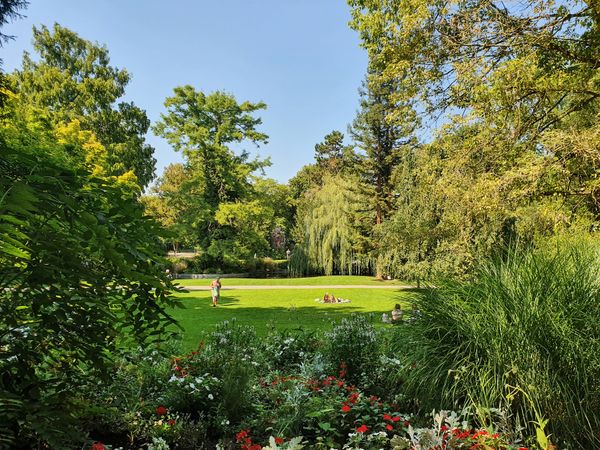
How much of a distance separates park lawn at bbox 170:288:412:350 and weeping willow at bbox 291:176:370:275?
8.44m

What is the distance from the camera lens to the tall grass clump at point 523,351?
251 cm

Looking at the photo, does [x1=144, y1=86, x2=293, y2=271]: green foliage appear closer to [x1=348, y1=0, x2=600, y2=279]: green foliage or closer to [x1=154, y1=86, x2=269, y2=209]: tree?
[x1=154, y1=86, x2=269, y2=209]: tree

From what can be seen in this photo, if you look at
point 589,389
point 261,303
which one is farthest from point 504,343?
point 261,303

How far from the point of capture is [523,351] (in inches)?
103

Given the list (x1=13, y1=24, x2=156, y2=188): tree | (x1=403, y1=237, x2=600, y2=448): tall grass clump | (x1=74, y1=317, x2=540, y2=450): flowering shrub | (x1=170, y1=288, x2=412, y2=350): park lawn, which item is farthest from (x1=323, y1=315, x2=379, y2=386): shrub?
(x1=13, y1=24, x2=156, y2=188): tree

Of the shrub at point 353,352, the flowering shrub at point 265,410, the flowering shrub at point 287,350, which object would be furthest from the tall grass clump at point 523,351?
the flowering shrub at point 287,350

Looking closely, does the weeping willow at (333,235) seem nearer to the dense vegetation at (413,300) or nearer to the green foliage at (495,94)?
the dense vegetation at (413,300)

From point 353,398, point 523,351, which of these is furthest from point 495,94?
point 353,398

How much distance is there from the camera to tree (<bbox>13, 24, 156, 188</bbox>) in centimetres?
2581

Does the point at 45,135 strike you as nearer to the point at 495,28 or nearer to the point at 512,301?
the point at 495,28

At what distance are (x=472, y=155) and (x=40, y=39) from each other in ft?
102

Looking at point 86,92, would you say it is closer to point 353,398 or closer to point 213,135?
point 213,135

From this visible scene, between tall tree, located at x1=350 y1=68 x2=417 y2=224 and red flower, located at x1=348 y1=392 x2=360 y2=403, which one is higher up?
tall tree, located at x1=350 y1=68 x2=417 y2=224

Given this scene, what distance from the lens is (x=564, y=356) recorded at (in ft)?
8.54
